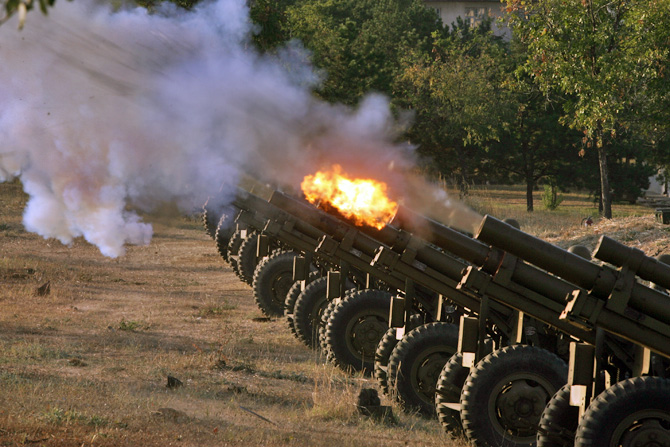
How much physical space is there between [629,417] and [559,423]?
0.71 meters

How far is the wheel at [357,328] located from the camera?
1202 cm

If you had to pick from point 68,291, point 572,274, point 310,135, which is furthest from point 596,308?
point 68,291

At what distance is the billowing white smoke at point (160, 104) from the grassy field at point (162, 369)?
2.76m

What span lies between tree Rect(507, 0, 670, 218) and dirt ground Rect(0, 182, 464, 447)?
1211 centimetres

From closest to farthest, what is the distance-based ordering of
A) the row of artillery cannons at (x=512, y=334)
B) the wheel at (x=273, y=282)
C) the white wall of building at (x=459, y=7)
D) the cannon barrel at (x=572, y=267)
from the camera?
1. the row of artillery cannons at (x=512, y=334)
2. the cannon barrel at (x=572, y=267)
3. the wheel at (x=273, y=282)
4. the white wall of building at (x=459, y=7)

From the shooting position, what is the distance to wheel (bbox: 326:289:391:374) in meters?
12.0

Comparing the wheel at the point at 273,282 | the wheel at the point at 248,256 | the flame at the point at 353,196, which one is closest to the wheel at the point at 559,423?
the flame at the point at 353,196

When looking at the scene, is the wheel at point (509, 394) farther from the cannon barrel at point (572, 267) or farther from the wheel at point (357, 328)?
the wheel at point (357, 328)

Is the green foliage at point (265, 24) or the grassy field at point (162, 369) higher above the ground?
the green foliage at point (265, 24)

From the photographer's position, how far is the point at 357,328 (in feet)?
39.8

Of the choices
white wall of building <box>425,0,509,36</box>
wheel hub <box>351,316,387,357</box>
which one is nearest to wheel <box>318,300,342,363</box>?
wheel hub <box>351,316,387,357</box>

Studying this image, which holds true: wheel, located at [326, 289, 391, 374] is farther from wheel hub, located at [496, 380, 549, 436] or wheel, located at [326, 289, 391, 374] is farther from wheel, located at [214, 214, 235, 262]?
wheel, located at [214, 214, 235, 262]

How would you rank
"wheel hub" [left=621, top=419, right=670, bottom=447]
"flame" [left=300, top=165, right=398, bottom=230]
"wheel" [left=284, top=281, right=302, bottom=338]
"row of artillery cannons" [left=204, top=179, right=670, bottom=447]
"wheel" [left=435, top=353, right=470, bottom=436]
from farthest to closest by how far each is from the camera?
"wheel" [left=284, top=281, right=302, bottom=338]
"flame" [left=300, top=165, right=398, bottom=230]
"wheel" [left=435, top=353, right=470, bottom=436]
"row of artillery cannons" [left=204, top=179, right=670, bottom=447]
"wheel hub" [left=621, top=419, right=670, bottom=447]

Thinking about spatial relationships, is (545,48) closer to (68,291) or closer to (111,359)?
(68,291)
